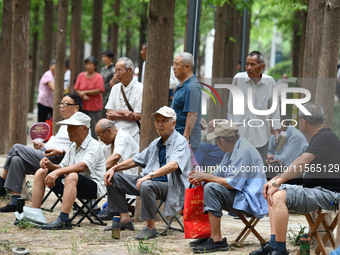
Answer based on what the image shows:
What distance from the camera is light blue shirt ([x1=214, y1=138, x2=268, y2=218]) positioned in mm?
7375

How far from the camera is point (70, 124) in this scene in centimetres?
879

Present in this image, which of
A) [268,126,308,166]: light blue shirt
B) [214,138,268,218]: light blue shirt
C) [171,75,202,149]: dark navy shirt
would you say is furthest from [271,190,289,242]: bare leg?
[171,75,202,149]: dark navy shirt

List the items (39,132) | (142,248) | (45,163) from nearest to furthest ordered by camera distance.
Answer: (142,248), (45,163), (39,132)

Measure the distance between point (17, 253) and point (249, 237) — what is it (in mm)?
2755

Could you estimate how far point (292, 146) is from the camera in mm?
8578

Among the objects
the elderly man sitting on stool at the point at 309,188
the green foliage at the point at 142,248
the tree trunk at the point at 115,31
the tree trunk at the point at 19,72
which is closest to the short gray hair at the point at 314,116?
the elderly man sitting on stool at the point at 309,188

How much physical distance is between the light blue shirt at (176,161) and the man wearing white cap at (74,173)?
30.2 inches

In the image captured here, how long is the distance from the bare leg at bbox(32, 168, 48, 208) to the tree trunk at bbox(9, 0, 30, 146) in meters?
3.10

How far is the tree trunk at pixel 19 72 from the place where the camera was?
1201 centimetres

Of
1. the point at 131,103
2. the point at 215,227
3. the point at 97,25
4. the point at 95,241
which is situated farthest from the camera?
the point at 97,25

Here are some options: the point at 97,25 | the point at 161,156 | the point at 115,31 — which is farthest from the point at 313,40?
the point at 115,31

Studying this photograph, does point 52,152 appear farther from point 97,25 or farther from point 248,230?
point 97,25

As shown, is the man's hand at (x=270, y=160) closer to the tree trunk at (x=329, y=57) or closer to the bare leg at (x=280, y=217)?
the tree trunk at (x=329, y=57)

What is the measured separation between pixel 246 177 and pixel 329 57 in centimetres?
183
